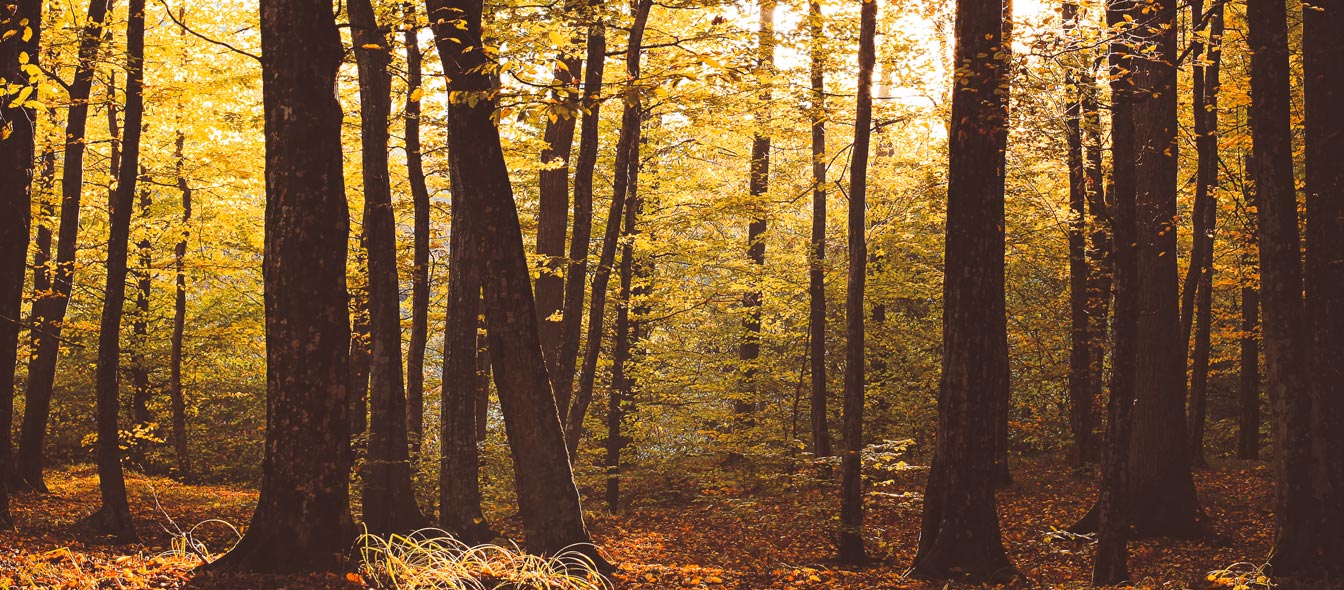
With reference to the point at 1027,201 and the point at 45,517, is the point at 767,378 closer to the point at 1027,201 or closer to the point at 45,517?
the point at 1027,201

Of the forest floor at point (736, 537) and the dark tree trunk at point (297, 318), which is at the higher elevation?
the dark tree trunk at point (297, 318)

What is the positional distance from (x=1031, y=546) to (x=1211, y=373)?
43.1ft

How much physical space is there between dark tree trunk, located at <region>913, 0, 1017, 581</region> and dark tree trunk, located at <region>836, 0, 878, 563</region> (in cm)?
225

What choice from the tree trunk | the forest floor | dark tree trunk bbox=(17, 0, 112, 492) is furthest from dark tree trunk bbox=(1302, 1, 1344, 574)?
dark tree trunk bbox=(17, 0, 112, 492)

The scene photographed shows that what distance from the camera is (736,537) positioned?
13141 mm

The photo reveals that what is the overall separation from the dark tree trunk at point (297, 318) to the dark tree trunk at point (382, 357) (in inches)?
232

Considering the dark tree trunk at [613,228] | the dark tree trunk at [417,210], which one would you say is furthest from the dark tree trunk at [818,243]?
the dark tree trunk at [417,210]

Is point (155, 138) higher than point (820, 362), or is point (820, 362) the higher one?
point (155, 138)

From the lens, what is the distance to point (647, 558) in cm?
1077

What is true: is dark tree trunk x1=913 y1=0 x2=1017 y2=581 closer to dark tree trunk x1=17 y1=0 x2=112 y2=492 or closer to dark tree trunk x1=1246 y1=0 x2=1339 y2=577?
dark tree trunk x1=1246 y1=0 x2=1339 y2=577

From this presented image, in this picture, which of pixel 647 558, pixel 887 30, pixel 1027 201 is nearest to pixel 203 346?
pixel 647 558

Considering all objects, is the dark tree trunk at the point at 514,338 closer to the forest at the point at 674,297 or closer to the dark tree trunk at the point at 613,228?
the forest at the point at 674,297

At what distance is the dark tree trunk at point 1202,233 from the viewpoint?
11688 mm

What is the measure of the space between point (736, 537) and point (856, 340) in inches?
172
